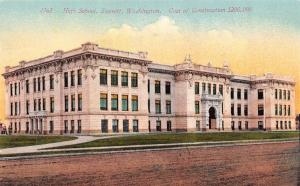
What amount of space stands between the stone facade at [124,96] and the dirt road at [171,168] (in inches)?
218

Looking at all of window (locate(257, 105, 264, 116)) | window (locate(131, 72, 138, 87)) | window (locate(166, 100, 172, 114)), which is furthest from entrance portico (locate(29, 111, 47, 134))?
window (locate(257, 105, 264, 116))

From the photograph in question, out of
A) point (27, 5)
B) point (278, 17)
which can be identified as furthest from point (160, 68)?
point (27, 5)

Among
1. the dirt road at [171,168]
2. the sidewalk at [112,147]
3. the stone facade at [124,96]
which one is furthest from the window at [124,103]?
the dirt road at [171,168]

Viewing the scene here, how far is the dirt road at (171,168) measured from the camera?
53.0ft

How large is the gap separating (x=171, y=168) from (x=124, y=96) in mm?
17270

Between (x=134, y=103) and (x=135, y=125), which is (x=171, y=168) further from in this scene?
(x=134, y=103)

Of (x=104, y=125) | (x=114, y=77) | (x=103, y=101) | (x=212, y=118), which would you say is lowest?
(x=104, y=125)

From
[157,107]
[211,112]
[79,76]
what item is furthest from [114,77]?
[211,112]

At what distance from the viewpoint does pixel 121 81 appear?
36.6m

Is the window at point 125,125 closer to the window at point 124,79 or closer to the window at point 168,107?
the window at point 124,79

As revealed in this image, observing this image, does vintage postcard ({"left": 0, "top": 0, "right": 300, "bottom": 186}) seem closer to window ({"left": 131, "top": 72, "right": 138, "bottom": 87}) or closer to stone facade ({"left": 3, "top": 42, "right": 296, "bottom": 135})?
stone facade ({"left": 3, "top": 42, "right": 296, "bottom": 135})

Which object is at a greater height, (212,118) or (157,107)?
(157,107)

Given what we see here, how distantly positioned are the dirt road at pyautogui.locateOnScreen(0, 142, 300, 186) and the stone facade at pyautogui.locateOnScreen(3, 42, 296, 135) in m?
5.53

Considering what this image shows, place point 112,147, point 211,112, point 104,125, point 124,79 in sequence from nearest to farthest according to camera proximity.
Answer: point 112,147 < point 104,125 < point 124,79 < point 211,112
